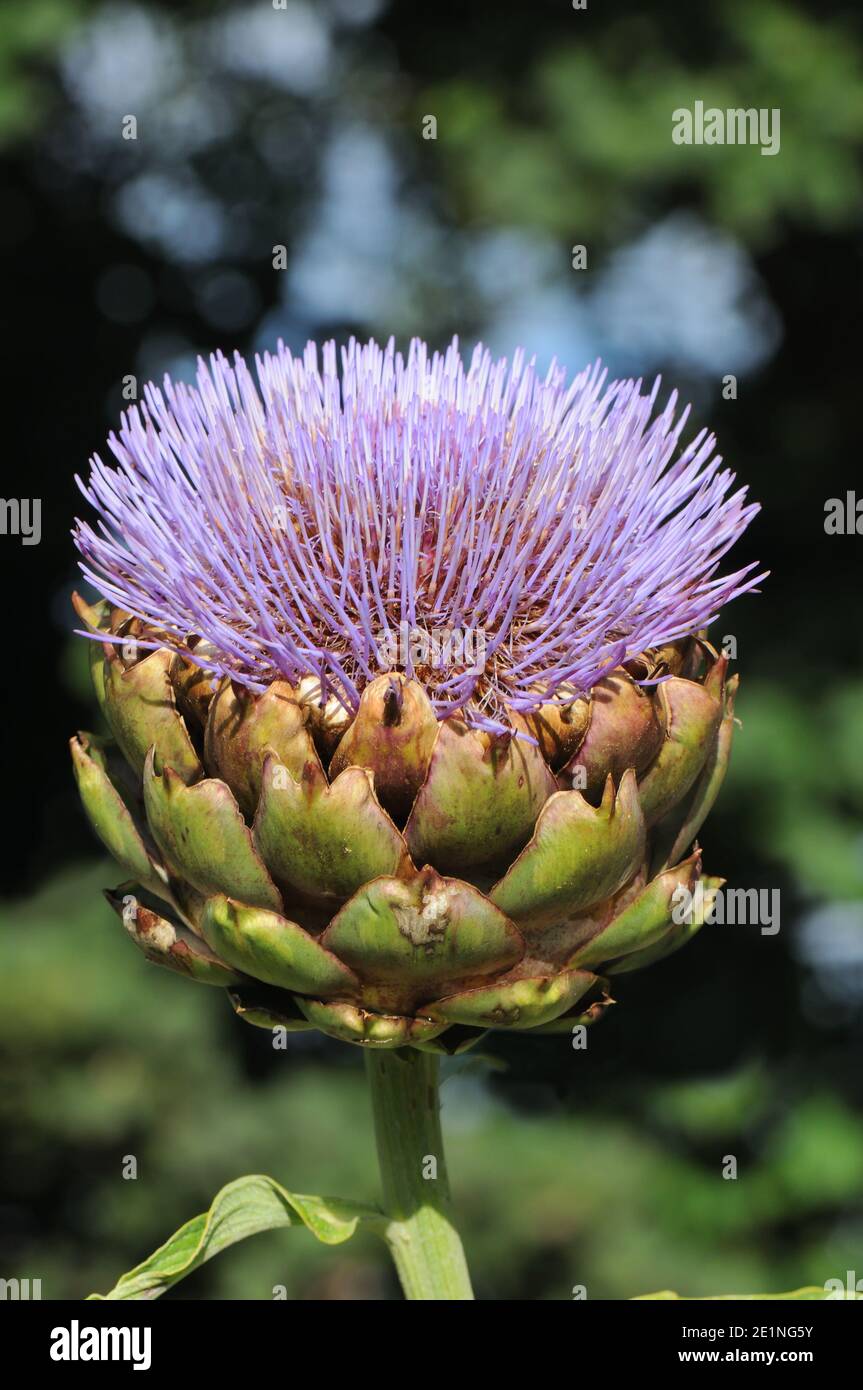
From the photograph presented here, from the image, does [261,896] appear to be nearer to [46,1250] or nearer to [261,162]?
[46,1250]

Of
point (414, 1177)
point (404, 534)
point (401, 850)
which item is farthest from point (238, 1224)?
point (404, 534)

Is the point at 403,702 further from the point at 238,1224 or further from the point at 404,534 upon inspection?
the point at 238,1224

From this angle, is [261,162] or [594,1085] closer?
[594,1085]

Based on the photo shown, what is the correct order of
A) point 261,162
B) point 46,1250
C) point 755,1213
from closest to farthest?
point 755,1213 < point 46,1250 < point 261,162

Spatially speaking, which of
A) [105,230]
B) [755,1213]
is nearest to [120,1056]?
[755,1213]

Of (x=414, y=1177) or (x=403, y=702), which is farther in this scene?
(x=414, y=1177)

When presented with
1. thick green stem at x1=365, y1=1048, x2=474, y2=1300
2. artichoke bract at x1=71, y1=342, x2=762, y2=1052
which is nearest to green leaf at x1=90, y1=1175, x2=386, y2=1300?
thick green stem at x1=365, y1=1048, x2=474, y2=1300

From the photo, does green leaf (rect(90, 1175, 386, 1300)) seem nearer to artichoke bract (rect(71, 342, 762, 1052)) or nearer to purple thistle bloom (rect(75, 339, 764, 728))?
artichoke bract (rect(71, 342, 762, 1052))
